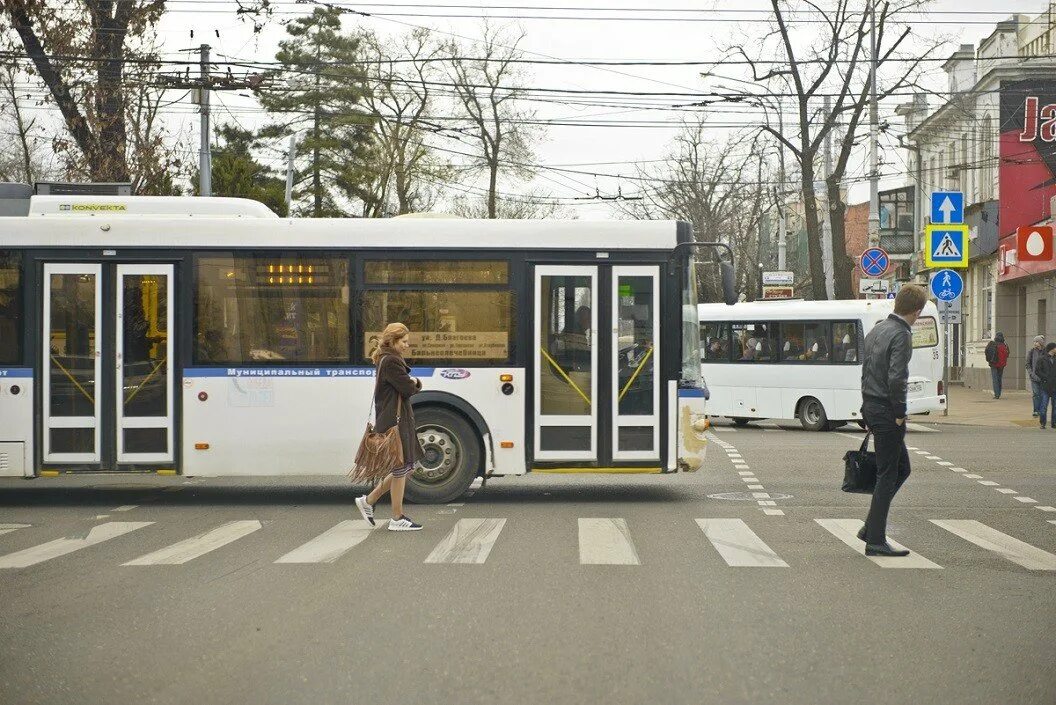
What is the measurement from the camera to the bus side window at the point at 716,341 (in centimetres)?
2984

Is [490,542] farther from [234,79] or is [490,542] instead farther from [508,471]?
[234,79]

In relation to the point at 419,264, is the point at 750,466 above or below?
below

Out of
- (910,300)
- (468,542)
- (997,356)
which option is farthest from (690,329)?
(997,356)

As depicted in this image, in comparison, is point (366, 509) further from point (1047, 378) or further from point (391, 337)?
point (1047, 378)

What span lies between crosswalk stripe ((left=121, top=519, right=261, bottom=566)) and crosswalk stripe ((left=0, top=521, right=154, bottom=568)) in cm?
68

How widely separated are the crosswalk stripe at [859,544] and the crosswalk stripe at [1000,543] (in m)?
0.65

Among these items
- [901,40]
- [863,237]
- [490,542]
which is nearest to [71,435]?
[490,542]

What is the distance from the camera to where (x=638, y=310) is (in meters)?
14.1

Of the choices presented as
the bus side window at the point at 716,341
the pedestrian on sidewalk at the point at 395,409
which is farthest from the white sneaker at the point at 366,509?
the bus side window at the point at 716,341

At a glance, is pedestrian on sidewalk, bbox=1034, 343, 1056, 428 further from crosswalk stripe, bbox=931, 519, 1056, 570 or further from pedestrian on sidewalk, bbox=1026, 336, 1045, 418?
crosswalk stripe, bbox=931, 519, 1056, 570

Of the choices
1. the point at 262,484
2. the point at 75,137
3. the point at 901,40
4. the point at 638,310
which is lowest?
the point at 262,484

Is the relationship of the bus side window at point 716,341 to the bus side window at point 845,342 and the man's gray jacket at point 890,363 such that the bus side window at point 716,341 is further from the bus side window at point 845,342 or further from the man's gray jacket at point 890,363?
the man's gray jacket at point 890,363

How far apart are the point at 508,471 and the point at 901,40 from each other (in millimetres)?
26450

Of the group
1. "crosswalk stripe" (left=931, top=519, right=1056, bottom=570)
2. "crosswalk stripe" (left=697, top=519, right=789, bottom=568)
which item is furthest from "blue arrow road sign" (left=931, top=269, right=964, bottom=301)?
"crosswalk stripe" (left=697, top=519, right=789, bottom=568)
